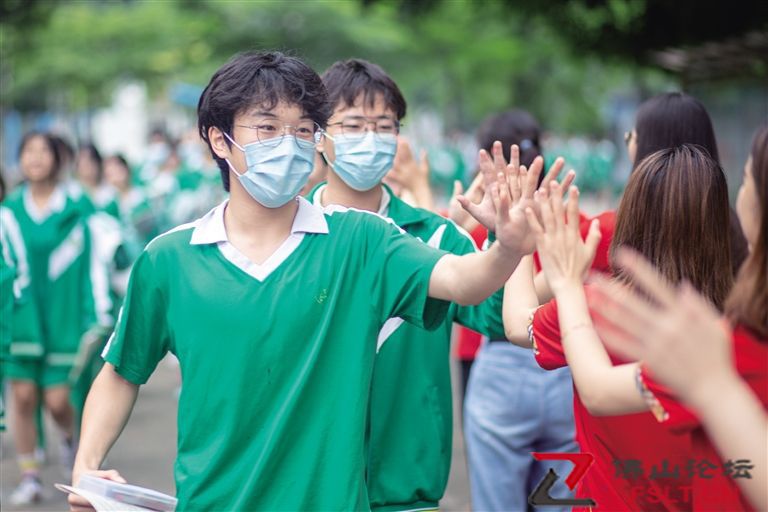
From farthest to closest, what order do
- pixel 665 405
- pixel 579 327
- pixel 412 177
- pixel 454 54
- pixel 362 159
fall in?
pixel 454 54
pixel 412 177
pixel 362 159
pixel 579 327
pixel 665 405

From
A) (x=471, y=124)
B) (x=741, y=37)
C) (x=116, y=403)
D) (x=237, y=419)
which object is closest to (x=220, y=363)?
(x=237, y=419)

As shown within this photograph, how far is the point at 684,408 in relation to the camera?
2.68 meters

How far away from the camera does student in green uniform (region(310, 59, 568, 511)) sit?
416 cm

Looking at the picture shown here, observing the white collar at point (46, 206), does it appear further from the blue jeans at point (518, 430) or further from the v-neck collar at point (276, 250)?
the v-neck collar at point (276, 250)

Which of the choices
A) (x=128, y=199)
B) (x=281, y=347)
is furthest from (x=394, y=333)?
(x=128, y=199)

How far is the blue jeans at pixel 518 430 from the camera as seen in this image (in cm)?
529

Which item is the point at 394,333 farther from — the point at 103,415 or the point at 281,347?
the point at 103,415

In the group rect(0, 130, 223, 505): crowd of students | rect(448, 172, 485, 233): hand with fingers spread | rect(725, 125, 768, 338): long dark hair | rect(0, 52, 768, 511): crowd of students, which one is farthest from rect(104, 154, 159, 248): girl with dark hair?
rect(725, 125, 768, 338): long dark hair

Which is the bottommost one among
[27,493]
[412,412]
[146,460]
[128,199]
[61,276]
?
[146,460]

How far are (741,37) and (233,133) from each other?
8911 millimetres

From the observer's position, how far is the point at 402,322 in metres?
4.22

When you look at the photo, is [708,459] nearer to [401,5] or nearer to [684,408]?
[684,408]

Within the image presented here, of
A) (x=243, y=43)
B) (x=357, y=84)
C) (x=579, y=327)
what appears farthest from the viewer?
(x=243, y=43)

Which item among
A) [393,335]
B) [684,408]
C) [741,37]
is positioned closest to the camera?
[684,408]
